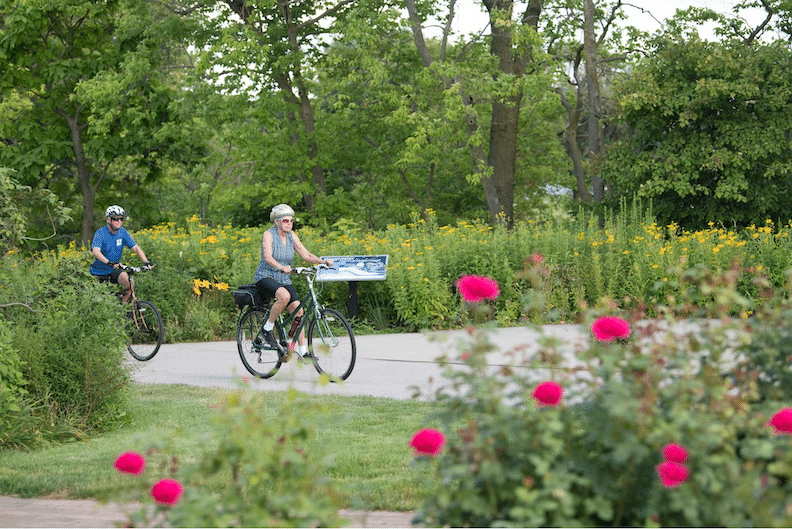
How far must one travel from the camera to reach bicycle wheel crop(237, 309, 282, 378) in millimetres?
9631

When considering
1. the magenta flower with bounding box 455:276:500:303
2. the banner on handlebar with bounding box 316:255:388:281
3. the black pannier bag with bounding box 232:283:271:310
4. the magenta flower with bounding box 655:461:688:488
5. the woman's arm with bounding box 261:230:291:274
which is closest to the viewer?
the magenta flower with bounding box 655:461:688:488

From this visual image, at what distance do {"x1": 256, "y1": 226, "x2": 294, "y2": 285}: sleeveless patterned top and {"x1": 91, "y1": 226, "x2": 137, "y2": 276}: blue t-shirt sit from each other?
2870mm

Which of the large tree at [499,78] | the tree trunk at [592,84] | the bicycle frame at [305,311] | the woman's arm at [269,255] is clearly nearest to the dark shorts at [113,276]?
the bicycle frame at [305,311]

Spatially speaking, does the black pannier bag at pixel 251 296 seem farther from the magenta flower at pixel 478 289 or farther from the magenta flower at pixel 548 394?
the magenta flower at pixel 548 394

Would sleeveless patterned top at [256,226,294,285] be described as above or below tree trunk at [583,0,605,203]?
below

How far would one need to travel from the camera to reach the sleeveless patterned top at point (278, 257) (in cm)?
926

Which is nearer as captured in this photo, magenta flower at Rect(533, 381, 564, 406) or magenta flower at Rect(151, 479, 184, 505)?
magenta flower at Rect(151, 479, 184, 505)

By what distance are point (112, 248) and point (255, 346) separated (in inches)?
122

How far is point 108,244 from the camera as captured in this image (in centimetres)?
1159

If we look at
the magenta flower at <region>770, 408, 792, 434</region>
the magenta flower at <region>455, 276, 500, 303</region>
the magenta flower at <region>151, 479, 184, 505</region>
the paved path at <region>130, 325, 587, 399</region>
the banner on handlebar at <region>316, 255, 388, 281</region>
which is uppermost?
the magenta flower at <region>455, 276, 500, 303</region>

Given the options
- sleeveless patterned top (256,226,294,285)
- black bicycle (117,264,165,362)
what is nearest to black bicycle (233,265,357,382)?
sleeveless patterned top (256,226,294,285)

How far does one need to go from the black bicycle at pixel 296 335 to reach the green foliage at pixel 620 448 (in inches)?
241

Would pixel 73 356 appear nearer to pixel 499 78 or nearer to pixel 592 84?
pixel 499 78

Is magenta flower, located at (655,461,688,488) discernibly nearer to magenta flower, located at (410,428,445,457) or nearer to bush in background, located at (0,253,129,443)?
magenta flower, located at (410,428,445,457)
